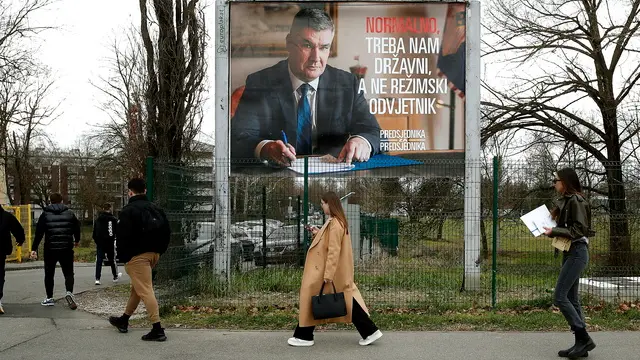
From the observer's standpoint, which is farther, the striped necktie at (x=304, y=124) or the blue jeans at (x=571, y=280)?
the striped necktie at (x=304, y=124)

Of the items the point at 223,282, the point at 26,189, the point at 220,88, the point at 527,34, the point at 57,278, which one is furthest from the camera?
the point at 26,189

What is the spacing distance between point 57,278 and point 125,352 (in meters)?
8.97

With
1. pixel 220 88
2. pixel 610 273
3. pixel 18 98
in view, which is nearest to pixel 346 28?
pixel 220 88

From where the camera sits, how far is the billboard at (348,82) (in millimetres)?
11695

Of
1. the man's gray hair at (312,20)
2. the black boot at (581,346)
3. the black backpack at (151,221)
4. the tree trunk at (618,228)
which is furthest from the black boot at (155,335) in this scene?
the tree trunk at (618,228)

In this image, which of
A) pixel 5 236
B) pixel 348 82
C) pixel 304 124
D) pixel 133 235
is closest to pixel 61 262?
pixel 5 236

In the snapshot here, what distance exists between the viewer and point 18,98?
3014cm

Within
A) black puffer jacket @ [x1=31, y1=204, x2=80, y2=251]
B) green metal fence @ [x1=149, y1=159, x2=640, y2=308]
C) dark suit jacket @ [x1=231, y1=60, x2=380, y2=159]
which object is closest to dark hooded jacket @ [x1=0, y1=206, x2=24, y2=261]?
black puffer jacket @ [x1=31, y1=204, x2=80, y2=251]

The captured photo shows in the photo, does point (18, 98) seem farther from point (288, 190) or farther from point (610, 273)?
point (610, 273)

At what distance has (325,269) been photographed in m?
6.99

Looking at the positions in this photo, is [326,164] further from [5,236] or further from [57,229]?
[5,236]

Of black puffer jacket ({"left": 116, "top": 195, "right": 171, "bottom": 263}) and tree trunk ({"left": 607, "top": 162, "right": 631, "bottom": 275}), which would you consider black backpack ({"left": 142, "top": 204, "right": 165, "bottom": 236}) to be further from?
tree trunk ({"left": 607, "top": 162, "right": 631, "bottom": 275})

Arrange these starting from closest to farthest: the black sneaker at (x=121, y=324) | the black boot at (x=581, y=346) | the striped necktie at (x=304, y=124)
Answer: the black boot at (x=581, y=346) < the black sneaker at (x=121, y=324) < the striped necktie at (x=304, y=124)

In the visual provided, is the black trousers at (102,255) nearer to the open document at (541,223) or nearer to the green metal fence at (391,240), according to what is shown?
the green metal fence at (391,240)
